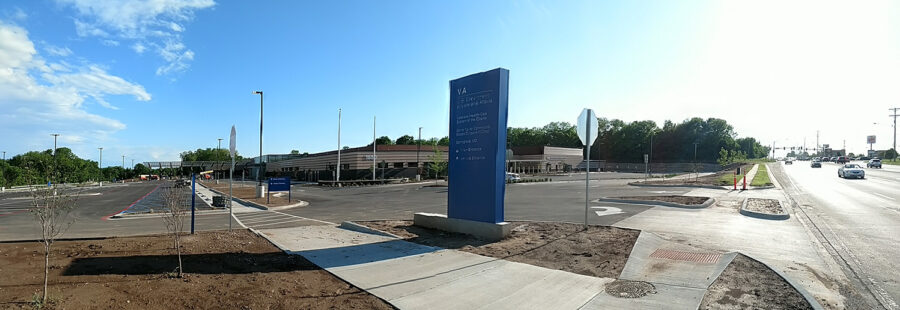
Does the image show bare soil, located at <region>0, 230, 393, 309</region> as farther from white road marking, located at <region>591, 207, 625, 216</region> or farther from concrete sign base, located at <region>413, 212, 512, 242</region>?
white road marking, located at <region>591, 207, 625, 216</region>

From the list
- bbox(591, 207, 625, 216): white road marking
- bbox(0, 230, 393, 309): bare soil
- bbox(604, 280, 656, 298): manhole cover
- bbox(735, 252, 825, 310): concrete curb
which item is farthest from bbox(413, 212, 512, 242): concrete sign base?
bbox(591, 207, 625, 216): white road marking

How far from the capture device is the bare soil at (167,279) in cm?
477

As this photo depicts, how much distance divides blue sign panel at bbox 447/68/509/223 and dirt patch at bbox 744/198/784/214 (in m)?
9.44

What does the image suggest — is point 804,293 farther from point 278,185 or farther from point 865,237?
point 278,185

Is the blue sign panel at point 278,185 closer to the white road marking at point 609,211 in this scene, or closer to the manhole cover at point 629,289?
the white road marking at point 609,211

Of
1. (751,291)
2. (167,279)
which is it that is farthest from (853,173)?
(167,279)

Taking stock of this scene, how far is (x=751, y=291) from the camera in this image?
5.19 metres

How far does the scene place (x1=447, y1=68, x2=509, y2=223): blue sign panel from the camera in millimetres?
8992

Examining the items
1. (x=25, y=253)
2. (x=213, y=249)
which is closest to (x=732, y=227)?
(x=213, y=249)

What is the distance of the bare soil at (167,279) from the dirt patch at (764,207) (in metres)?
13.4

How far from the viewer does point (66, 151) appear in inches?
3393

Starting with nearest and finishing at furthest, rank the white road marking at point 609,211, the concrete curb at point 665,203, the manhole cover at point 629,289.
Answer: the manhole cover at point 629,289
the white road marking at point 609,211
the concrete curb at point 665,203

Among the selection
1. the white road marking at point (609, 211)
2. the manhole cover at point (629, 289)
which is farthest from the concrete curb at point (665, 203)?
the manhole cover at point (629, 289)

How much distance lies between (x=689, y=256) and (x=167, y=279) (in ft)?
26.8
